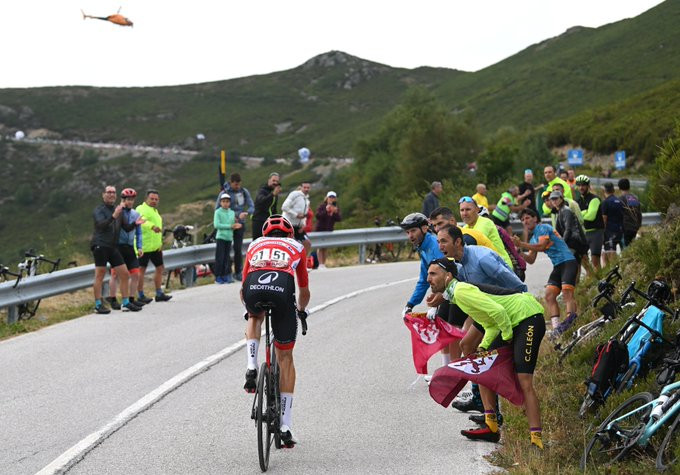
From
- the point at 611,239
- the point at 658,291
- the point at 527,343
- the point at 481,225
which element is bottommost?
the point at 611,239

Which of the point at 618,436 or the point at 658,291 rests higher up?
the point at 658,291

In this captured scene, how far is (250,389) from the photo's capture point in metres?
7.02

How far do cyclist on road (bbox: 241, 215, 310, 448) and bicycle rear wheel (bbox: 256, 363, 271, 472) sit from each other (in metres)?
0.13

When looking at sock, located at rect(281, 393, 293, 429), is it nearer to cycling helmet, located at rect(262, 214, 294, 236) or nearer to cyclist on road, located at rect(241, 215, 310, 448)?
cyclist on road, located at rect(241, 215, 310, 448)

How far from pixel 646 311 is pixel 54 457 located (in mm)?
4948

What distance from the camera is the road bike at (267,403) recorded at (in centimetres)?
667

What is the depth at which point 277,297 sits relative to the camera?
713 cm

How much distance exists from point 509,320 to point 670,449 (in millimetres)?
1700

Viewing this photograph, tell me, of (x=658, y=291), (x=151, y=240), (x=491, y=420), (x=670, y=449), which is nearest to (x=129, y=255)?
(x=151, y=240)

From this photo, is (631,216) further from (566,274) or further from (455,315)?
(455,315)

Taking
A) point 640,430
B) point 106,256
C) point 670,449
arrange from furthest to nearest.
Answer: point 106,256, point 640,430, point 670,449

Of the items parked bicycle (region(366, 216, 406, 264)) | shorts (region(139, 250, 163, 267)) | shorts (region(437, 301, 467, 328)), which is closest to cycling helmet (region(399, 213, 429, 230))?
shorts (region(437, 301, 467, 328))

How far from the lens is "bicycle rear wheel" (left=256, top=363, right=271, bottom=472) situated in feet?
21.6

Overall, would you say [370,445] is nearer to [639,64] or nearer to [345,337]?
[345,337]
